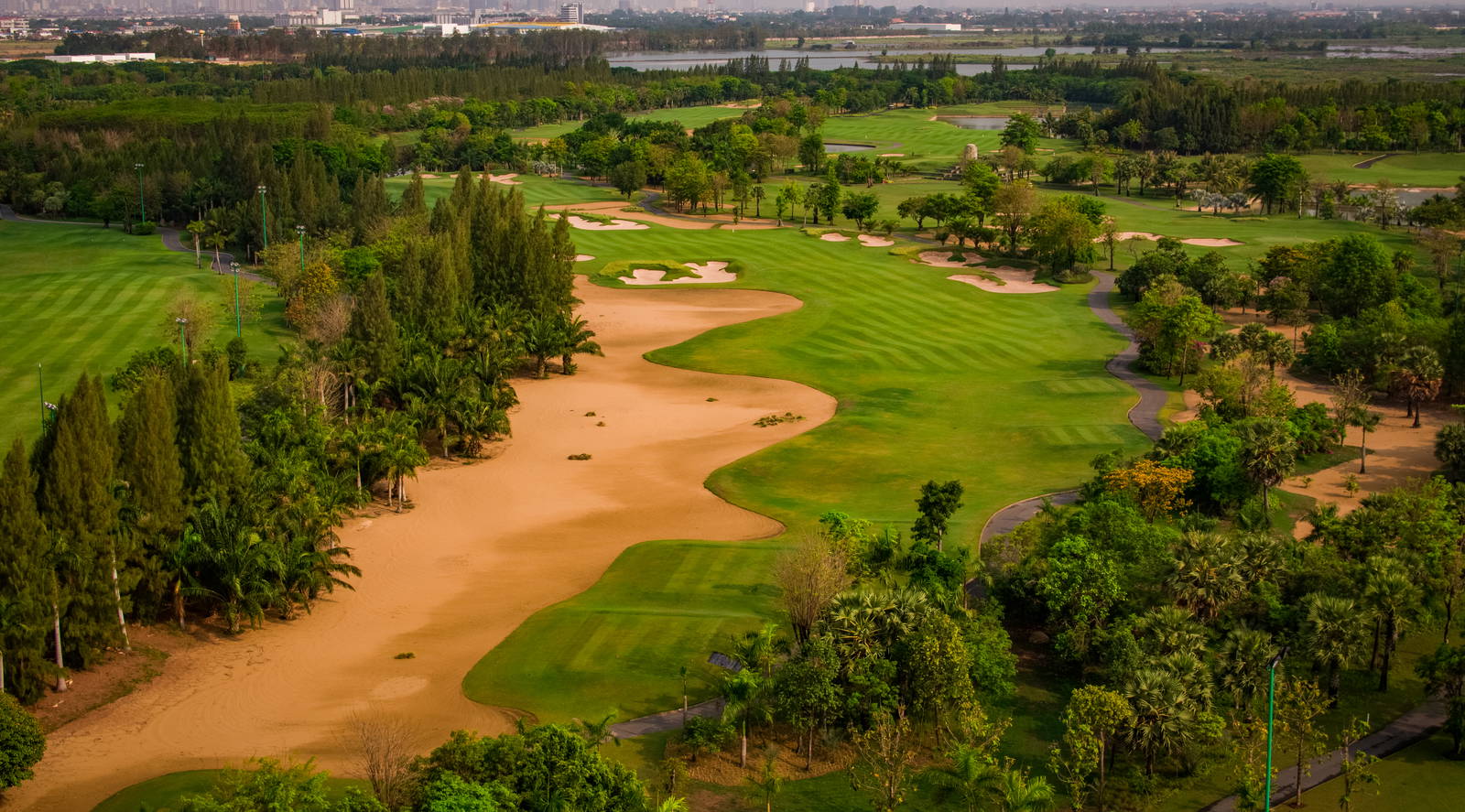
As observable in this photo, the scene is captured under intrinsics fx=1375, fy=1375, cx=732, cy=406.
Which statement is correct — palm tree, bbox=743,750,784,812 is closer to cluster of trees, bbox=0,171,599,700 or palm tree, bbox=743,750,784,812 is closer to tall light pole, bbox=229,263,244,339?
cluster of trees, bbox=0,171,599,700

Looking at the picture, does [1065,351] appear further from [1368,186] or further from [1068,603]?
[1368,186]

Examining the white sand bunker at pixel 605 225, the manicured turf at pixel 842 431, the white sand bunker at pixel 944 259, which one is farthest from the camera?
the white sand bunker at pixel 605 225

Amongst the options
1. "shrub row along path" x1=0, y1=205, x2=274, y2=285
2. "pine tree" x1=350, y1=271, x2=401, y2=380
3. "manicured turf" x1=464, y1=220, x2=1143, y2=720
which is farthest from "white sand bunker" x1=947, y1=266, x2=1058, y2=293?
"shrub row along path" x1=0, y1=205, x2=274, y2=285

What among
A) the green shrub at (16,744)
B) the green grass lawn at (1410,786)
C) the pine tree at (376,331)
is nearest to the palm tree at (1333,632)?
the green grass lawn at (1410,786)

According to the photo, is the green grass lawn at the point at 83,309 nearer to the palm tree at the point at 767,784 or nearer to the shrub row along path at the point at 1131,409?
the palm tree at the point at 767,784

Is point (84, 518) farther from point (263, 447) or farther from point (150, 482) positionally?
point (263, 447)

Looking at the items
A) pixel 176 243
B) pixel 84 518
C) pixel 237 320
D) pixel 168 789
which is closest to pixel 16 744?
pixel 168 789

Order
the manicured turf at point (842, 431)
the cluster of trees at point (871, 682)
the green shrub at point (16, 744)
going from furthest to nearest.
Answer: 1. the manicured turf at point (842, 431)
2. the cluster of trees at point (871, 682)
3. the green shrub at point (16, 744)
